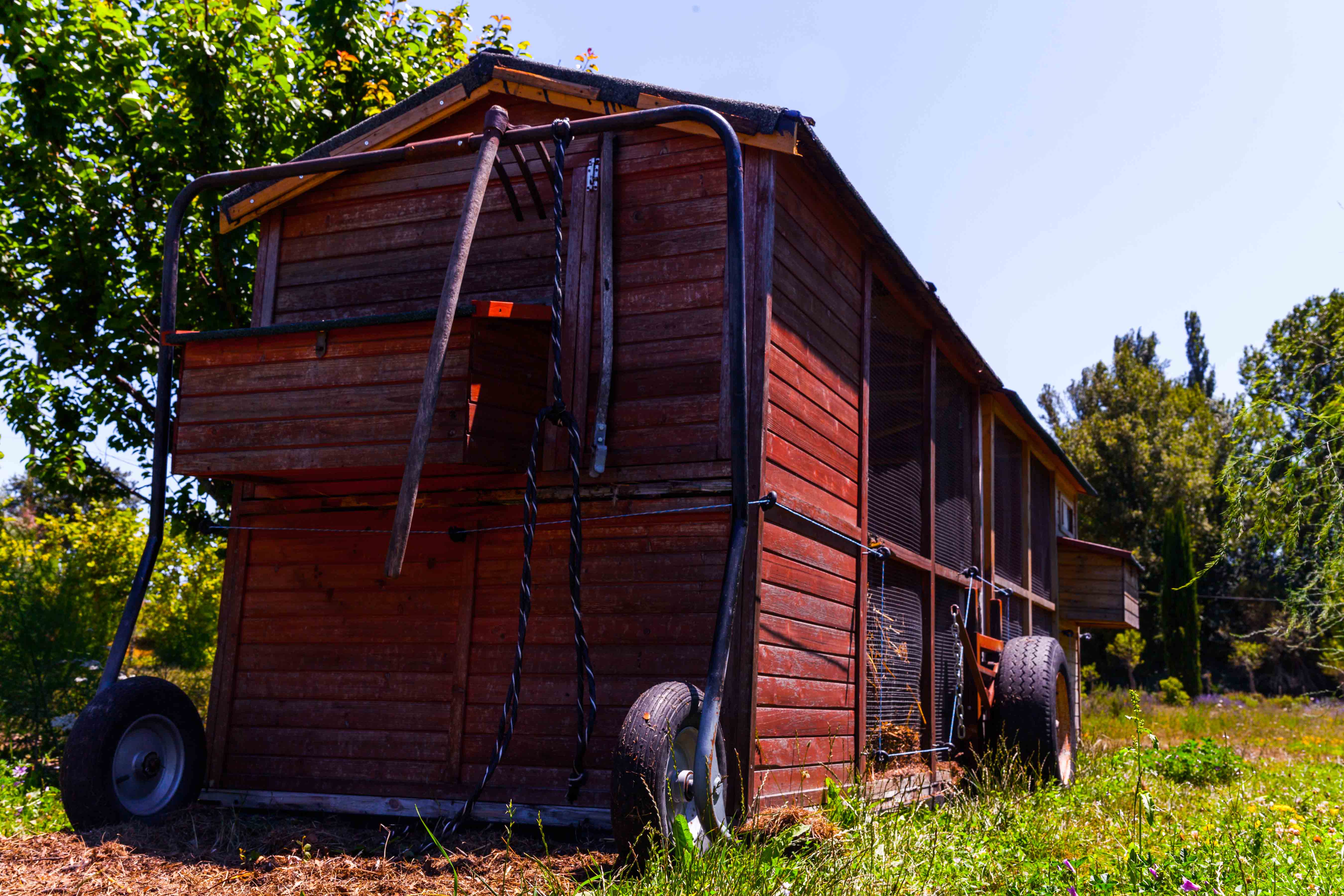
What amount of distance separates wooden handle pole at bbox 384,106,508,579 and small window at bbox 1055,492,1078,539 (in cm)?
1348

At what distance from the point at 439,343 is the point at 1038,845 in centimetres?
435

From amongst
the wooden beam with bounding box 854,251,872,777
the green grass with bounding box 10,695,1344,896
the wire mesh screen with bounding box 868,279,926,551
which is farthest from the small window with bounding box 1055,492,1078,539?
the wooden beam with bounding box 854,251,872,777

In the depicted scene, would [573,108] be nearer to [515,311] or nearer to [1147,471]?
[515,311]

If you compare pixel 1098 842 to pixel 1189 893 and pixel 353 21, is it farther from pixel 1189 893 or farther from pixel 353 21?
pixel 353 21

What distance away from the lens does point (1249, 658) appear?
109 ft

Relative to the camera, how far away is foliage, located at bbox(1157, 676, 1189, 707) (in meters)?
25.3

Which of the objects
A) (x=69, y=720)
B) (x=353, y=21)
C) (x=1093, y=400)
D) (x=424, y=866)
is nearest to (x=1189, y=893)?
(x=424, y=866)

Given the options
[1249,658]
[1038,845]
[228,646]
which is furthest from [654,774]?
[1249,658]

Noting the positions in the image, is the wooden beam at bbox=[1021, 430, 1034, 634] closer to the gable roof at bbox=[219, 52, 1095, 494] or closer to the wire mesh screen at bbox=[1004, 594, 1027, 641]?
the wire mesh screen at bbox=[1004, 594, 1027, 641]

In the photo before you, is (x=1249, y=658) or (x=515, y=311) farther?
(x=1249, y=658)

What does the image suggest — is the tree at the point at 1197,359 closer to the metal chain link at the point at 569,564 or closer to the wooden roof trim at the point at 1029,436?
the wooden roof trim at the point at 1029,436

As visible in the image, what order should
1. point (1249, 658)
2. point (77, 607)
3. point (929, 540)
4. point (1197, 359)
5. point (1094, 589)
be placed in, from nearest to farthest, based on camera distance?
point (929, 540) < point (77, 607) < point (1094, 589) < point (1249, 658) < point (1197, 359)

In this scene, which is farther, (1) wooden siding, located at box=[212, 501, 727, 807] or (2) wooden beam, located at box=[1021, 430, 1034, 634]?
(2) wooden beam, located at box=[1021, 430, 1034, 634]

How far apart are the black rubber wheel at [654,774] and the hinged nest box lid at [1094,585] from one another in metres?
13.1
